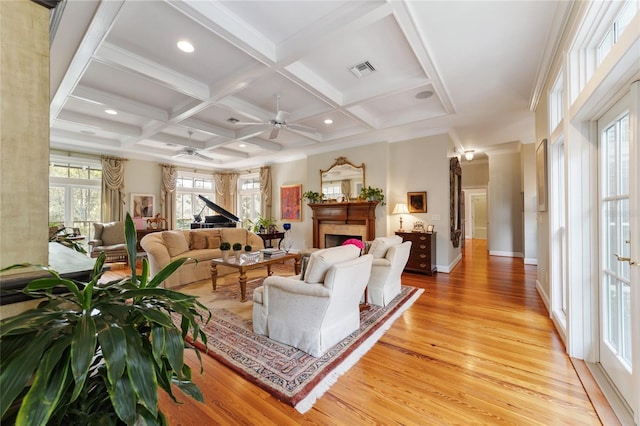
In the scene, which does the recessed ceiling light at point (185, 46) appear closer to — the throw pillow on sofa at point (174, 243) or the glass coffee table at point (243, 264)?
the glass coffee table at point (243, 264)

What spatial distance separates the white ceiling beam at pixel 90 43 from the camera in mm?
2191

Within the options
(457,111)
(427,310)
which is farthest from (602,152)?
(457,111)

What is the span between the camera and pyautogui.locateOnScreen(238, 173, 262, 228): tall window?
9234 millimetres

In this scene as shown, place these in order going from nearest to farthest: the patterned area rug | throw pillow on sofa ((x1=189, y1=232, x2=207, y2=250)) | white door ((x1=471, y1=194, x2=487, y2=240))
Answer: the patterned area rug < throw pillow on sofa ((x1=189, y1=232, x2=207, y2=250)) < white door ((x1=471, y1=194, x2=487, y2=240))

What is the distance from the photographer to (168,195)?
25.8 ft

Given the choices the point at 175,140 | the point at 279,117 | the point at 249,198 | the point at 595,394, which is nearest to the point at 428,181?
the point at 279,117

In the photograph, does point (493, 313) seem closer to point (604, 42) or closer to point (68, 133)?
point (604, 42)

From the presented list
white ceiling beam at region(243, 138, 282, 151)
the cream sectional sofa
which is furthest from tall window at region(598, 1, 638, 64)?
white ceiling beam at region(243, 138, 282, 151)

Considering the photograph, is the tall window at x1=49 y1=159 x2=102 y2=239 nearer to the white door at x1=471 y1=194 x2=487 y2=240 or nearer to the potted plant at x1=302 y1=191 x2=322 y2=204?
the potted plant at x1=302 y1=191 x2=322 y2=204

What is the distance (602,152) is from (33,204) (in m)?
3.57

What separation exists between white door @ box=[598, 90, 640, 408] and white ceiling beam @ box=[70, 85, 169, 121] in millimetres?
5760

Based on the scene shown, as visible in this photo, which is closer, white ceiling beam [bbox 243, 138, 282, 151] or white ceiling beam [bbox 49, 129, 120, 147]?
white ceiling beam [bbox 49, 129, 120, 147]

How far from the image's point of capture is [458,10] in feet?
7.66

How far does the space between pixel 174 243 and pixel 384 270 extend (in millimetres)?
3797
